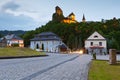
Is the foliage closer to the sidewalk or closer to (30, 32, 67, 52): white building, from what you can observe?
(30, 32, 67, 52): white building

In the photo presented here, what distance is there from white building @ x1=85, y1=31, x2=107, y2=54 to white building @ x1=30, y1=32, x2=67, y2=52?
1766 centimetres

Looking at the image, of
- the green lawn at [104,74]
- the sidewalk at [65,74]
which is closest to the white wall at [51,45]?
the sidewalk at [65,74]

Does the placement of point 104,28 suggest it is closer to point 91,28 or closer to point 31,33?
point 91,28

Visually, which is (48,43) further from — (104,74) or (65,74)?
(104,74)

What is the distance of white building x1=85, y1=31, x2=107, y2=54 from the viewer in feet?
410

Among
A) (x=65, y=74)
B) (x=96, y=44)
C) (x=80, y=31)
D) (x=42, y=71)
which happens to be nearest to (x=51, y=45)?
(x=80, y=31)

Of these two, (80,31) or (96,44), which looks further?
(80,31)

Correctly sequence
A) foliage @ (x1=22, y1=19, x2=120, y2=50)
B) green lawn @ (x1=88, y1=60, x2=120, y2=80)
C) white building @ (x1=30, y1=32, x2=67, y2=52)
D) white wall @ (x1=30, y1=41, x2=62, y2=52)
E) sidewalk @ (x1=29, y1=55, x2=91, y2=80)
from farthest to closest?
foliage @ (x1=22, y1=19, x2=120, y2=50) < white wall @ (x1=30, y1=41, x2=62, y2=52) < white building @ (x1=30, y1=32, x2=67, y2=52) < sidewalk @ (x1=29, y1=55, x2=91, y2=80) < green lawn @ (x1=88, y1=60, x2=120, y2=80)

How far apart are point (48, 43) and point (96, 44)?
29.5m

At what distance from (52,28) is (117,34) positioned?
51203 mm

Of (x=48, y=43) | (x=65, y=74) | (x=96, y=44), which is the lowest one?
(x=65, y=74)

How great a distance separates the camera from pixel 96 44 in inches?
4961

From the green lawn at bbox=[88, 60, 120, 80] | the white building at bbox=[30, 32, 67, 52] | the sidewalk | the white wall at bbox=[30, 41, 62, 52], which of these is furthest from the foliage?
the green lawn at bbox=[88, 60, 120, 80]

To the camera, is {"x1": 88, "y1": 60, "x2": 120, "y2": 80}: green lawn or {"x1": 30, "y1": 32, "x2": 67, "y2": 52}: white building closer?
{"x1": 88, "y1": 60, "x2": 120, "y2": 80}: green lawn
